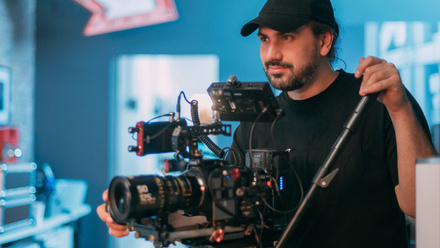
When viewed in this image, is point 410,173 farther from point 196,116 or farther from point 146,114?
point 146,114

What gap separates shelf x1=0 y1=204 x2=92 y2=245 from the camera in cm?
273

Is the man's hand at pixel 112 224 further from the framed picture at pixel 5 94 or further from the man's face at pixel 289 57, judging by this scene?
the framed picture at pixel 5 94

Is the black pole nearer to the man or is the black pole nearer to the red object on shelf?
the man

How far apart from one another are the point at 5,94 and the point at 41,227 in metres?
1.55

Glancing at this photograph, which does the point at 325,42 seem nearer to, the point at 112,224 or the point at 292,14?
the point at 292,14

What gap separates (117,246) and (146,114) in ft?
3.78

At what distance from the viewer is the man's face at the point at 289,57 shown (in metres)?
1.32

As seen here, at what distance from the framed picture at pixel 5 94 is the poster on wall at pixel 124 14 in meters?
0.76

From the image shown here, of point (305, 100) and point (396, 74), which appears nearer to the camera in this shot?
point (396, 74)

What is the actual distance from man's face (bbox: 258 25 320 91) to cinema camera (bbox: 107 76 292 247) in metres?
0.28

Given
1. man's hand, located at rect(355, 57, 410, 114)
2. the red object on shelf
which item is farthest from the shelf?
man's hand, located at rect(355, 57, 410, 114)

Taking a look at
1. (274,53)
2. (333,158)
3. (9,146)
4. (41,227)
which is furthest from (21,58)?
(333,158)

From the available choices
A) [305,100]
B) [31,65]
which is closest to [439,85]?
[305,100]

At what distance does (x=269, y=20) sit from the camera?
4.34ft
